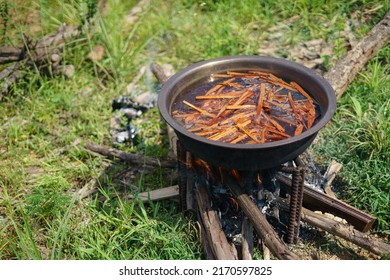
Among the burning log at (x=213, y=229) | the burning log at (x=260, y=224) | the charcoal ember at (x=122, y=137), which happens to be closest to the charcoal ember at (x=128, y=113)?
the charcoal ember at (x=122, y=137)

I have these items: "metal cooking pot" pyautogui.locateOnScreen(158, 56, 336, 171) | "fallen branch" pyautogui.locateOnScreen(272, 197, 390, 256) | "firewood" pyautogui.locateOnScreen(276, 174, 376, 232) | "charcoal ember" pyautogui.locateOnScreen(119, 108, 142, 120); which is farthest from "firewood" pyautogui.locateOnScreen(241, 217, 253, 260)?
"charcoal ember" pyautogui.locateOnScreen(119, 108, 142, 120)

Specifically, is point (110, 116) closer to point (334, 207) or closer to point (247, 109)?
point (247, 109)

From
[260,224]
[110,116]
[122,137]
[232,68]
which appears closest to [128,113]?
[110,116]

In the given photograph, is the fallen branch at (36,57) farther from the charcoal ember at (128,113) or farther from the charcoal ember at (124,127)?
the charcoal ember at (124,127)

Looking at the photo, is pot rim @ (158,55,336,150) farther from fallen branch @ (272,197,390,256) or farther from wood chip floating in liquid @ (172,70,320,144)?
fallen branch @ (272,197,390,256)

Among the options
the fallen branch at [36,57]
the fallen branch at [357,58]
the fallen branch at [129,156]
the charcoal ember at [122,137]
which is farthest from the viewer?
the fallen branch at [36,57]

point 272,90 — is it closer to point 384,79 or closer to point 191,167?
point 191,167

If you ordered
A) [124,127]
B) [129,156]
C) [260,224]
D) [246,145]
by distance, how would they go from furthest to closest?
[124,127]
[129,156]
[260,224]
[246,145]
